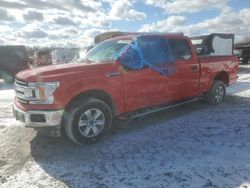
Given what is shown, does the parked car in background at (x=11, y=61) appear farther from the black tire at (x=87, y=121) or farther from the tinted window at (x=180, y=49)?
the black tire at (x=87, y=121)

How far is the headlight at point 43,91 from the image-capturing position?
4.91 metres

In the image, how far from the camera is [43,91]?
194 inches

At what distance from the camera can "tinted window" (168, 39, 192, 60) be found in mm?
6868

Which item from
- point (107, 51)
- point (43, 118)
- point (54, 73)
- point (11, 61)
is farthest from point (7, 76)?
point (43, 118)

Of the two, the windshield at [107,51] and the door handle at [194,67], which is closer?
the windshield at [107,51]

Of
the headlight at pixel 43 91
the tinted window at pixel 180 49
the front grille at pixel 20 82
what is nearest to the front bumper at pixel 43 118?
the headlight at pixel 43 91

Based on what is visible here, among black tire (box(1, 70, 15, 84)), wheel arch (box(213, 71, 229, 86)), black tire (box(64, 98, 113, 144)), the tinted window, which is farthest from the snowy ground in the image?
black tire (box(1, 70, 15, 84))

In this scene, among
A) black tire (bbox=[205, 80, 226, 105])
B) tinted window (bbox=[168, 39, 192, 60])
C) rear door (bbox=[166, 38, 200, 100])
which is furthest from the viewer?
black tire (bbox=[205, 80, 226, 105])

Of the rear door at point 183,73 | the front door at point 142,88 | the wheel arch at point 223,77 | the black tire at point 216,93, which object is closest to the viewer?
the front door at point 142,88

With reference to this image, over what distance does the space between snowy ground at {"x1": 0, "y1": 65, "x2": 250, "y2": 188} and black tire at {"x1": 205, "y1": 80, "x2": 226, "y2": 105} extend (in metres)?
1.18

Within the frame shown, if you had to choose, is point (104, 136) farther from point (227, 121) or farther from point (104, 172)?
point (227, 121)

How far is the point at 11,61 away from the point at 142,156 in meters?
14.1

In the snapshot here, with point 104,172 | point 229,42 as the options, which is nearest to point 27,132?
point 104,172

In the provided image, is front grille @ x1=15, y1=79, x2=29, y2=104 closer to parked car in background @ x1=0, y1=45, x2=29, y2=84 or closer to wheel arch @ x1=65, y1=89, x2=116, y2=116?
wheel arch @ x1=65, y1=89, x2=116, y2=116
